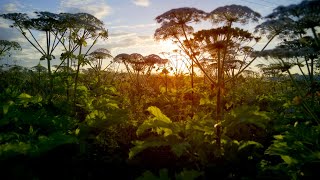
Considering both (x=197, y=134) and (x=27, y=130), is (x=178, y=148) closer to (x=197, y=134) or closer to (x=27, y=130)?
(x=197, y=134)

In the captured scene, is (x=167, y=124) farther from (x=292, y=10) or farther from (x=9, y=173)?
(x=292, y=10)

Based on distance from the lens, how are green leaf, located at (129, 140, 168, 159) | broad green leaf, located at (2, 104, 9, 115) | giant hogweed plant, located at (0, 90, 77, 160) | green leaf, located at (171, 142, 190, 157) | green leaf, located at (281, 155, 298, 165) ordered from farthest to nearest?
broad green leaf, located at (2, 104, 9, 115), green leaf, located at (129, 140, 168, 159), green leaf, located at (171, 142, 190, 157), giant hogweed plant, located at (0, 90, 77, 160), green leaf, located at (281, 155, 298, 165)

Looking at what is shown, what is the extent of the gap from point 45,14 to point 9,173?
20.5 feet

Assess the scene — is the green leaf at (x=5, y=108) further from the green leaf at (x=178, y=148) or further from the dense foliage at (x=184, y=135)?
the green leaf at (x=178, y=148)

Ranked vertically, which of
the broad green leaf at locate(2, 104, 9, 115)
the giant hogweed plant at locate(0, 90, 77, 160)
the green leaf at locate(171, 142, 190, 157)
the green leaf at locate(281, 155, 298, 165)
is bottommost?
the green leaf at locate(281, 155, 298, 165)

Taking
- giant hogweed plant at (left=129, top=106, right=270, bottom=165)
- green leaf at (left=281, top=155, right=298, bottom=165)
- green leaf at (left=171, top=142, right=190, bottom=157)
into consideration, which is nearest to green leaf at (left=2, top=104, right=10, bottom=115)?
giant hogweed plant at (left=129, top=106, right=270, bottom=165)

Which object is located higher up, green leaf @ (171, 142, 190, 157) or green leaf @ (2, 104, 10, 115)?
green leaf @ (2, 104, 10, 115)

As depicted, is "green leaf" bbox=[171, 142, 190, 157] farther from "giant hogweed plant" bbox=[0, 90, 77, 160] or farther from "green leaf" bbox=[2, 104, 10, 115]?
"green leaf" bbox=[2, 104, 10, 115]

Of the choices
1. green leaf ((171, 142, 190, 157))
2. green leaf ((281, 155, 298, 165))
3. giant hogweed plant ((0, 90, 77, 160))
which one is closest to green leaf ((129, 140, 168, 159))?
green leaf ((171, 142, 190, 157))

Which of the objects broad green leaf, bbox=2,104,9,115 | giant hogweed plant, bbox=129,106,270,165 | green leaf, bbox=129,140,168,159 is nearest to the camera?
green leaf, bbox=129,140,168,159

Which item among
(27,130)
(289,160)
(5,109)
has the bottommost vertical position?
(289,160)

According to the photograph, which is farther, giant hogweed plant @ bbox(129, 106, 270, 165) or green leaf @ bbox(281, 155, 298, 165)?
giant hogweed plant @ bbox(129, 106, 270, 165)

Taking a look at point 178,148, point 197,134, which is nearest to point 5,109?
point 178,148

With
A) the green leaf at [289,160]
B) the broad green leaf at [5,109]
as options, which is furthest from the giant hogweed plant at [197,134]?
the broad green leaf at [5,109]
